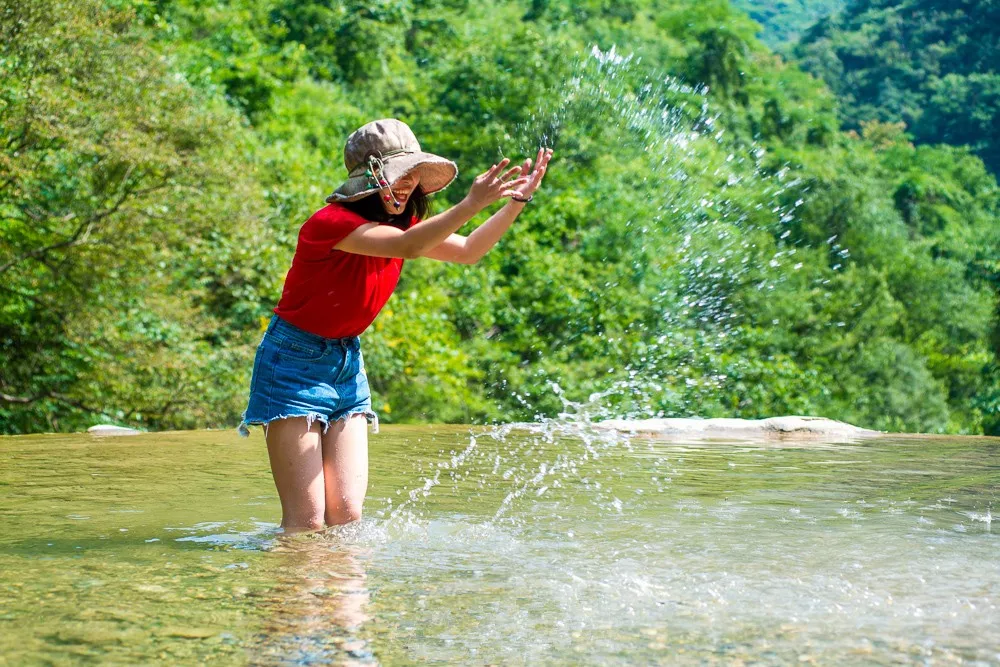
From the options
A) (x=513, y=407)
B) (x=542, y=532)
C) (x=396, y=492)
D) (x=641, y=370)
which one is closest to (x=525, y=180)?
(x=542, y=532)

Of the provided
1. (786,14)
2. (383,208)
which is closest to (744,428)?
(383,208)

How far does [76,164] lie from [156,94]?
1102 mm

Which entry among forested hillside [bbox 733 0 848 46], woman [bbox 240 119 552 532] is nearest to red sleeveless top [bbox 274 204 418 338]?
woman [bbox 240 119 552 532]

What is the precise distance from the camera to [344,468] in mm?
3869

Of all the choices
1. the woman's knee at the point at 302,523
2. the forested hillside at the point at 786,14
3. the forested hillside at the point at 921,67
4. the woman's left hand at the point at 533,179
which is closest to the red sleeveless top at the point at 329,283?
the woman's left hand at the point at 533,179

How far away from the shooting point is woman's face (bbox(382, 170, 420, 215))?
3625mm

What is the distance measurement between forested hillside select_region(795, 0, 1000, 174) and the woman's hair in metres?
50.5

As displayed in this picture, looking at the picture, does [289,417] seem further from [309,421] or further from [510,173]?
[510,173]

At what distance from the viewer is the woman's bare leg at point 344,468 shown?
3.85m

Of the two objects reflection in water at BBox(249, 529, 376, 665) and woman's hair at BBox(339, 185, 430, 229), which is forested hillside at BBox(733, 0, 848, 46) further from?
reflection in water at BBox(249, 529, 376, 665)

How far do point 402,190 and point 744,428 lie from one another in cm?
540

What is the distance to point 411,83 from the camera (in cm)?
2483

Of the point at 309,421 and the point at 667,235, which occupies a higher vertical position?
the point at 667,235

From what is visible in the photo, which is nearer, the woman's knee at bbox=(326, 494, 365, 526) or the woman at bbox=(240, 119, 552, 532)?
the woman at bbox=(240, 119, 552, 532)
